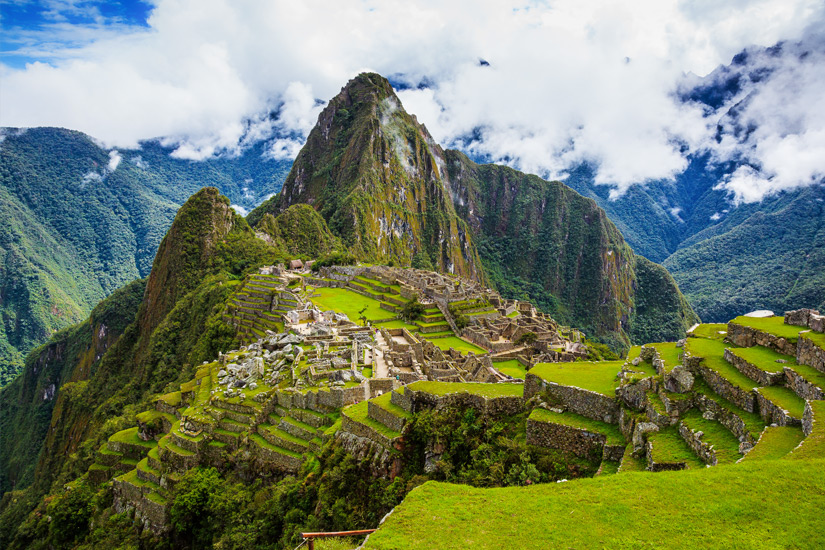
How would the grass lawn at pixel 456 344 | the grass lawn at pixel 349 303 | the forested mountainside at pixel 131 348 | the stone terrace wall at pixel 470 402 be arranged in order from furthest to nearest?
the grass lawn at pixel 349 303, the forested mountainside at pixel 131 348, the grass lawn at pixel 456 344, the stone terrace wall at pixel 470 402

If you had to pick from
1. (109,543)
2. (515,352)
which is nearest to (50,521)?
(109,543)

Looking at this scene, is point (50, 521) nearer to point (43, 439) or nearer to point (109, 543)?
point (109, 543)

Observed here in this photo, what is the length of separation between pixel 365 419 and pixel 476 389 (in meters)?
3.73

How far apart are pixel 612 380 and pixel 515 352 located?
1510 inches

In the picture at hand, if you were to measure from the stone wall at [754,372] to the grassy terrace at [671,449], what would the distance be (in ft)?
6.54

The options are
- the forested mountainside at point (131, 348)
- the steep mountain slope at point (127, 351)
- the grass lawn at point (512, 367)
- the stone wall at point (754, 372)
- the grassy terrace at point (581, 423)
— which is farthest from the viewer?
the forested mountainside at point (131, 348)

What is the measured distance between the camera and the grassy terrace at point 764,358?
10.0 metres

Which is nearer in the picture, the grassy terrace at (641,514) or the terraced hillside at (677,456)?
the grassy terrace at (641,514)

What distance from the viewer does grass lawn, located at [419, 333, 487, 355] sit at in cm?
5019

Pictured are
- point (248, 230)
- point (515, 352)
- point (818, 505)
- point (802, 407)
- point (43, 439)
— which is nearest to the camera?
point (818, 505)

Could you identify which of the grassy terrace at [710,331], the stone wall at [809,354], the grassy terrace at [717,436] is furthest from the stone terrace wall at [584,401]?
the grassy terrace at [710,331]

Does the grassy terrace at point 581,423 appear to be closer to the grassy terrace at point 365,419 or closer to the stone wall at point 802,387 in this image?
the stone wall at point 802,387

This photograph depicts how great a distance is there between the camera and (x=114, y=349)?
285ft

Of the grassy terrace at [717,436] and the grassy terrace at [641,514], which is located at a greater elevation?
the grassy terrace at [717,436]
